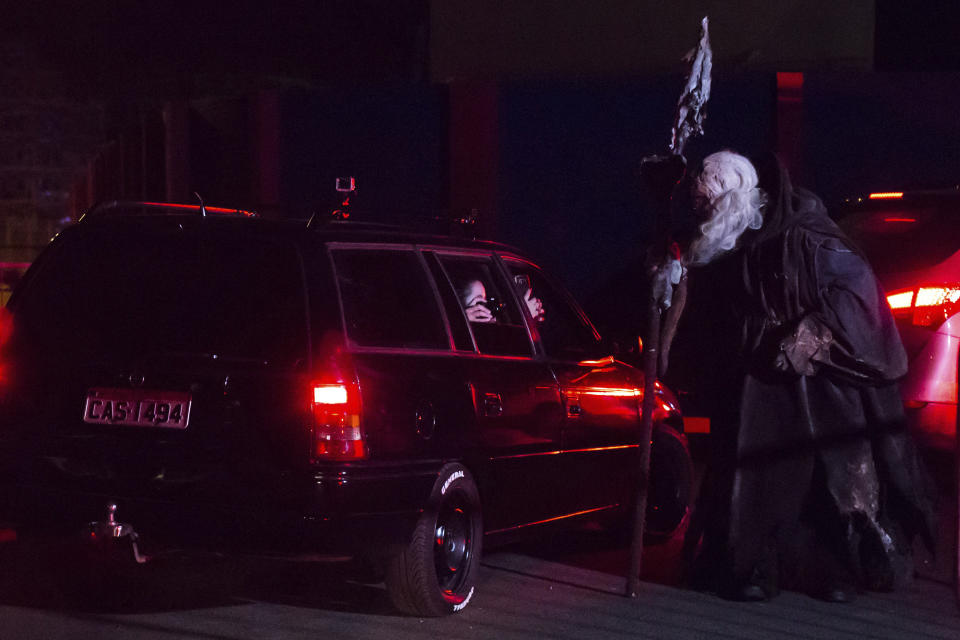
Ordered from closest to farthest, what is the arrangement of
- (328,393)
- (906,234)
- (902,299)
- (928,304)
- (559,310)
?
(328,393) < (559,310) < (928,304) < (902,299) < (906,234)

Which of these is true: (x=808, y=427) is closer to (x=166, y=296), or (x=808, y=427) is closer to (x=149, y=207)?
(x=166, y=296)

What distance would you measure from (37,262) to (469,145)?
9877 mm

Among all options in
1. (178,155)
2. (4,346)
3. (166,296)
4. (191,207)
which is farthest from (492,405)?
(178,155)

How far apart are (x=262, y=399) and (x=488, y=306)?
1896mm

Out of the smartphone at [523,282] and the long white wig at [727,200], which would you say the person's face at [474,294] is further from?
the long white wig at [727,200]

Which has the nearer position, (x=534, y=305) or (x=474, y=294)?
(x=474, y=294)

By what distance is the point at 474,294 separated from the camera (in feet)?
25.8

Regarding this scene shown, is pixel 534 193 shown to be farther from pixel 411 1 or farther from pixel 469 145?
pixel 411 1

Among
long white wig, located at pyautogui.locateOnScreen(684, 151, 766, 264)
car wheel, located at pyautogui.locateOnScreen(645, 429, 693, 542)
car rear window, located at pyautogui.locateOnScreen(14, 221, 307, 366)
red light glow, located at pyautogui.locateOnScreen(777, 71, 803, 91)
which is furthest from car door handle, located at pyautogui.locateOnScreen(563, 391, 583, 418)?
red light glow, located at pyautogui.locateOnScreen(777, 71, 803, 91)

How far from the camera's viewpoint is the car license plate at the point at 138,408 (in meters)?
6.33

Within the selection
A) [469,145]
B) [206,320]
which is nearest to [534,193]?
[469,145]

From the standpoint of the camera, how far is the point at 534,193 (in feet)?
53.6

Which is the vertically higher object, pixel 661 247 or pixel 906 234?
pixel 906 234

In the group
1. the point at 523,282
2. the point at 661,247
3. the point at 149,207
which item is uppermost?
the point at 149,207
